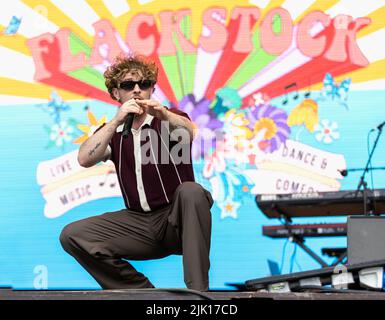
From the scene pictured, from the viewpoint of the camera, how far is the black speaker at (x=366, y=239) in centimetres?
233

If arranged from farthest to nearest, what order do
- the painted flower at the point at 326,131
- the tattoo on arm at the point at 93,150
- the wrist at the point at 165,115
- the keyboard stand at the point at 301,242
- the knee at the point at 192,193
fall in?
the painted flower at the point at 326,131 → the keyboard stand at the point at 301,242 → the tattoo on arm at the point at 93,150 → the wrist at the point at 165,115 → the knee at the point at 192,193

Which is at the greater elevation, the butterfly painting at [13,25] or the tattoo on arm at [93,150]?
the butterfly painting at [13,25]

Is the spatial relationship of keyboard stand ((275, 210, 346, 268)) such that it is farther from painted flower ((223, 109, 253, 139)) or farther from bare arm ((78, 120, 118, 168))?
bare arm ((78, 120, 118, 168))

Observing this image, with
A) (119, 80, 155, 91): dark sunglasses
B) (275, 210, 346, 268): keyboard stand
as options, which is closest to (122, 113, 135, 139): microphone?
(119, 80, 155, 91): dark sunglasses

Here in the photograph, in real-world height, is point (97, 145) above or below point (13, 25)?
below

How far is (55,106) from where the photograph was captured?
361cm

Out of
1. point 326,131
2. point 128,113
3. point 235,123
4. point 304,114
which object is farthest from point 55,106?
point 128,113

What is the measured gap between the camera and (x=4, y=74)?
3719 millimetres

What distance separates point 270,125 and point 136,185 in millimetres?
1348

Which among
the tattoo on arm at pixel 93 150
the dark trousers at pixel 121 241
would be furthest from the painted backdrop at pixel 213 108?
the tattoo on arm at pixel 93 150

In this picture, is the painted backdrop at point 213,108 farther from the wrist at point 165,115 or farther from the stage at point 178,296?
the stage at point 178,296

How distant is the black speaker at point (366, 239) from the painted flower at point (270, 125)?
3.44 ft

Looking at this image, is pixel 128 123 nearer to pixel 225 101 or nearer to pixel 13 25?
pixel 225 101

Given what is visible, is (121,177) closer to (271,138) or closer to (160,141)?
(160,141)
